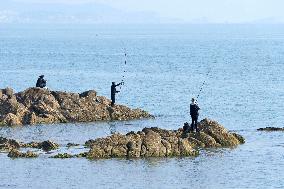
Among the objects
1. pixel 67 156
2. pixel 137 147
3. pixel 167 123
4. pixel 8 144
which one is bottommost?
pixel 167 123

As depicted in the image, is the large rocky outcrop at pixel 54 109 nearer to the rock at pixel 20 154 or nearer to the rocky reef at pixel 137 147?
the rocky reef at pixel 137 147

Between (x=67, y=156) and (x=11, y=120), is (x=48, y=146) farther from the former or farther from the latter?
(x=11, y=120)

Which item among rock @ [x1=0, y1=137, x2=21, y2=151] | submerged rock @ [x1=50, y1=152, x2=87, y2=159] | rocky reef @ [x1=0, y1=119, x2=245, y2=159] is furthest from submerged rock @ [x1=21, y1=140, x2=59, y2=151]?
submerged rock @ [x1=50, y1=152, x2=87, y2=159]

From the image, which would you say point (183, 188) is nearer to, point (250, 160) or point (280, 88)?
point (250, 160)

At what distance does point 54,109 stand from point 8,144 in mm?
12844

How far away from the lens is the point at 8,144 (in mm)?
47312

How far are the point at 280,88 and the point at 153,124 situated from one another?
3365 cm

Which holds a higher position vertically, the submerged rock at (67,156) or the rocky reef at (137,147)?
the rocky reef at (137,147)

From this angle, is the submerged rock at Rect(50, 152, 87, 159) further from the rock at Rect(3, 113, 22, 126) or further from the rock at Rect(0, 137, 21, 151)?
the rock at Rect(3, 113, 22, 126)

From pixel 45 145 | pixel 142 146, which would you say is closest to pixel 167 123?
pixel 45 145

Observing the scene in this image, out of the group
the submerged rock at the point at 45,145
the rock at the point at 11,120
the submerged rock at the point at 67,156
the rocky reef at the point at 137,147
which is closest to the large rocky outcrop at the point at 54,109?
the rock at the point at 11,120

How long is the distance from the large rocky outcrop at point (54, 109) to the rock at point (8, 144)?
9.69 metres

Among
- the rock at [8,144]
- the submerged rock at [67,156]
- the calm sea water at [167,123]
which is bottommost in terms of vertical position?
the calm sea water at [167,123]

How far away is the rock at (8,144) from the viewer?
4683 cm
